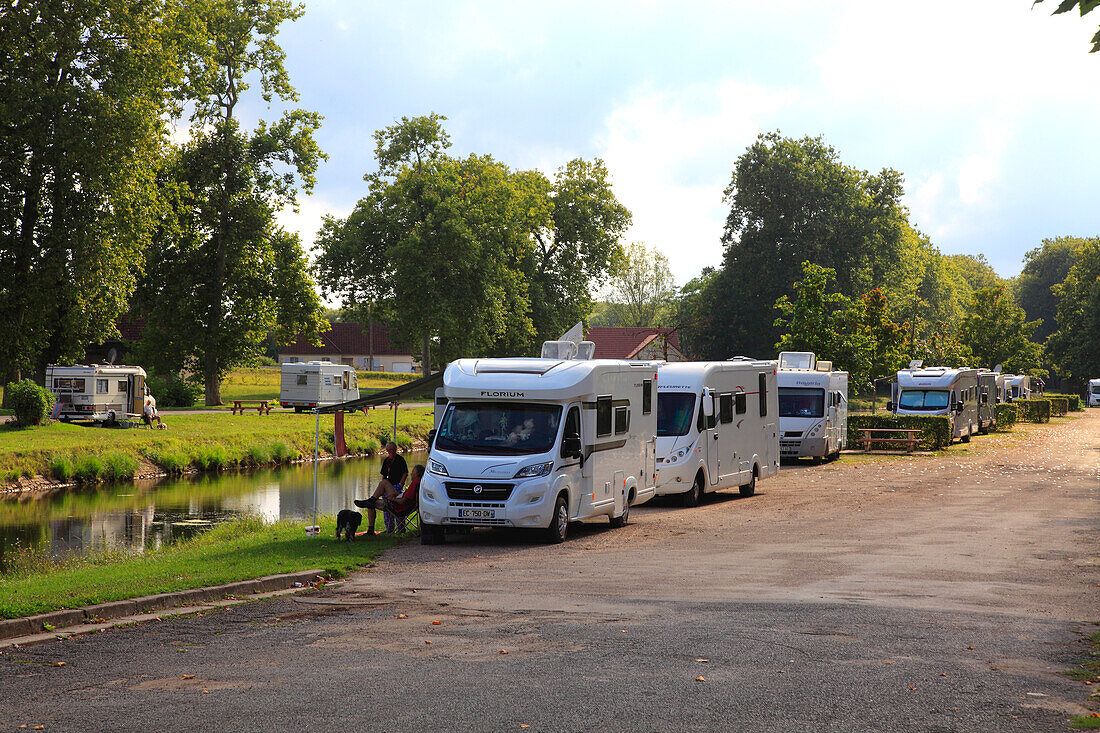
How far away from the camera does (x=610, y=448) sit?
18375 millimetres

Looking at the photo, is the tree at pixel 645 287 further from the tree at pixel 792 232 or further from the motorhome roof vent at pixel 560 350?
the motorhome roof vent at pixel 560 350

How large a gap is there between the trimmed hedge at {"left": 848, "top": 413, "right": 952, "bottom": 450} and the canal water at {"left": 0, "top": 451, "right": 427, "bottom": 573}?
56.6 ft

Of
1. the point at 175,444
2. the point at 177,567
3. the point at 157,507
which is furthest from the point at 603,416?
the point at 175,444

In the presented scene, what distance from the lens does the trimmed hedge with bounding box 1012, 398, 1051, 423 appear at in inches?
2532

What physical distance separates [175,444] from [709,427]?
842 inches

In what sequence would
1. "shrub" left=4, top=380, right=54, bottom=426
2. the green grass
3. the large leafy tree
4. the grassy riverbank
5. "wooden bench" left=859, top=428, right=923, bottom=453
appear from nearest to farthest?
the green grass, the grassy riverbank, "shrub" left=4, top=380, right=54, bottom=426, "wooden bench" left=859, top=428, right=923, bottom=453, the large leafy tree

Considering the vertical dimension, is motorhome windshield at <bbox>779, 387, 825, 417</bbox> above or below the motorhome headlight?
above

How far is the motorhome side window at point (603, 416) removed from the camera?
17844mm

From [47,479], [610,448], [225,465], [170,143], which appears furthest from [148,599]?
[170,143]

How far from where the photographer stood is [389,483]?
18.2 metres

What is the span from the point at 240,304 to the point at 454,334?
14.1 metres

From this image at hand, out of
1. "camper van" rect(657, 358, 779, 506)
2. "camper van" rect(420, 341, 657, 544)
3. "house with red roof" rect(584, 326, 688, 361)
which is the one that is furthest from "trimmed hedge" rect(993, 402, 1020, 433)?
"camper van" rect(420, 341, 657, 544)

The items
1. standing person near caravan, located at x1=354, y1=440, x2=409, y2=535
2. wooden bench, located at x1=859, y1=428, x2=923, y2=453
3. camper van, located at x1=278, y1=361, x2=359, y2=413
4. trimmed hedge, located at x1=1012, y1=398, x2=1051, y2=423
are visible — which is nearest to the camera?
standing person near caravan, located at x1=354, y1=440, x2=409, y2=535

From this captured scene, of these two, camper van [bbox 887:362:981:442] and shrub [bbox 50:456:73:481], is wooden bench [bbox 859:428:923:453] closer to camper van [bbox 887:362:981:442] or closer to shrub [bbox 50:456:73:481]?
camper van [bbox 887:362:981:442]
